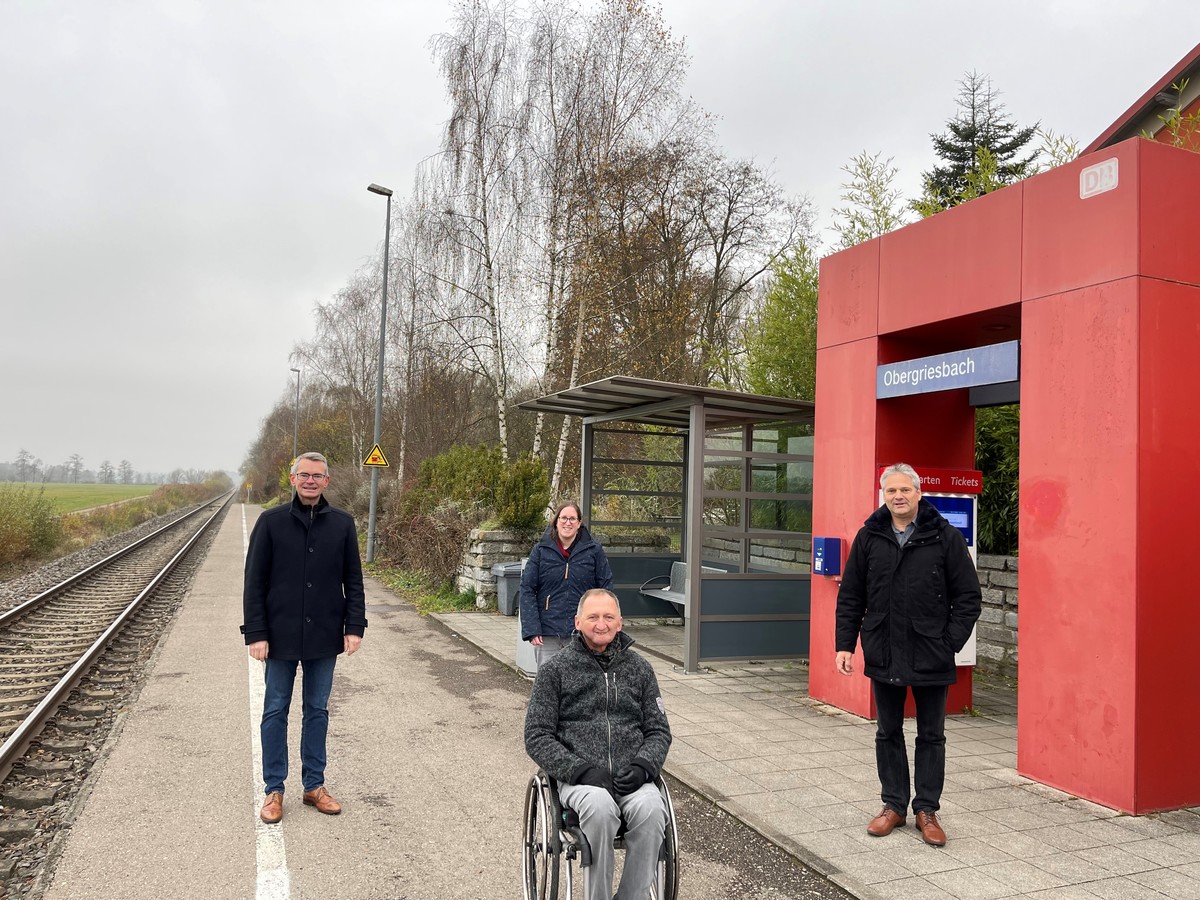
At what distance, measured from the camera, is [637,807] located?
3049 mm

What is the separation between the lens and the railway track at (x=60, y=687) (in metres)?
4.67

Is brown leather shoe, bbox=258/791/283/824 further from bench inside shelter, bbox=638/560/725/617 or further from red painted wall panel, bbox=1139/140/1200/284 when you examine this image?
bench inside shelter, bbox=638/560/725/617

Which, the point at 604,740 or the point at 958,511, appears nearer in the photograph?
the point at 604,740

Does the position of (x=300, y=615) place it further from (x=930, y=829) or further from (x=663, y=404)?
(x=663, y=404)

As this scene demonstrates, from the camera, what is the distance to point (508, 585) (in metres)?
12.8

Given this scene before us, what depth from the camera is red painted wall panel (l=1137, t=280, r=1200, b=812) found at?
489 centimetres

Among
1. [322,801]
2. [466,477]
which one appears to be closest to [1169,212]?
[322,801]

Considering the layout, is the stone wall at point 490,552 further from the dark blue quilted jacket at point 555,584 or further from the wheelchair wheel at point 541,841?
the wheelchair wheel at point 541,841

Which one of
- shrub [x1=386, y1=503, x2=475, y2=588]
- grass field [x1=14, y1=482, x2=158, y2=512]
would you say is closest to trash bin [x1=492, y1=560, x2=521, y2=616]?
shrub [x1=386, y1=503, x2=475, y2=588]

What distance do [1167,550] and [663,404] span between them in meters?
5.11

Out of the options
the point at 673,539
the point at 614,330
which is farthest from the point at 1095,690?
the point at 614,330

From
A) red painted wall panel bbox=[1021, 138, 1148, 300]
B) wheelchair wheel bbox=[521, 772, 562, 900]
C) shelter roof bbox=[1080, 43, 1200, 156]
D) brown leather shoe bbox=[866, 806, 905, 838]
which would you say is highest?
shelter roof bbox=[1080, 43, 1200, 156]

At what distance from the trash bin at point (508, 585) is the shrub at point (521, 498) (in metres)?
0.85

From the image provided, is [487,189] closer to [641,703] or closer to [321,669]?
[321,669]
